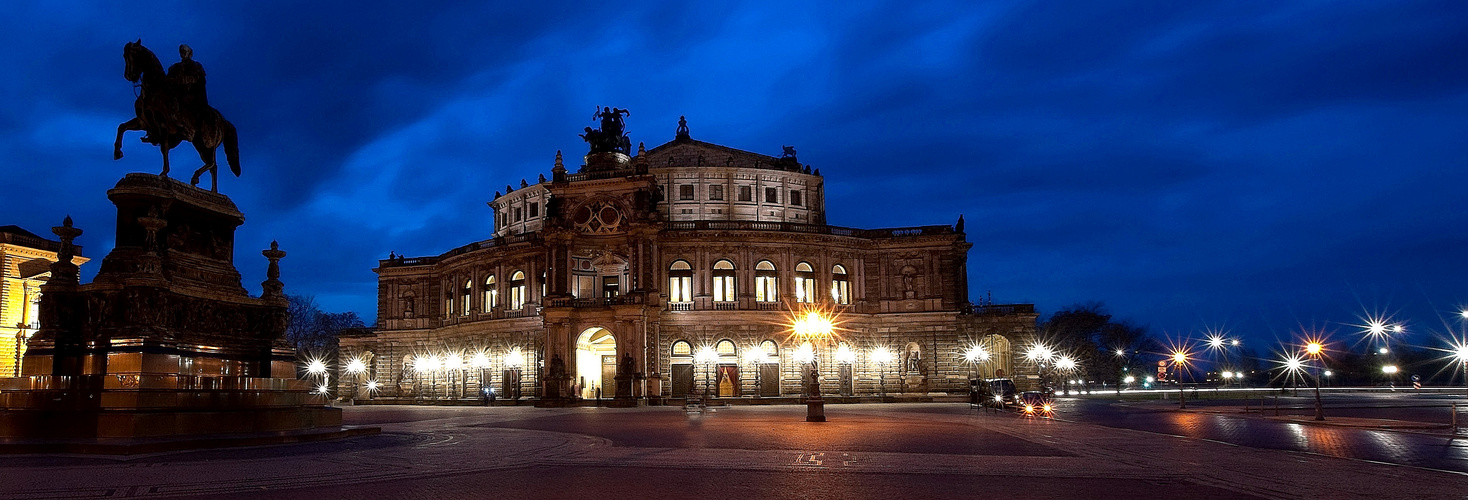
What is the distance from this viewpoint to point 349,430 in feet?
71.0

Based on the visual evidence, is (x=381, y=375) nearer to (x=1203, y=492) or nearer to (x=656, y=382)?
(x=656, y=382)

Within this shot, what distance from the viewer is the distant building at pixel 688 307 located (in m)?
57.5

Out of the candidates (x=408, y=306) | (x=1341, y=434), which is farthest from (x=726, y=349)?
(x=1341, y=434)

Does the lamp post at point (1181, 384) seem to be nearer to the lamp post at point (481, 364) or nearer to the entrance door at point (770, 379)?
the entrance door at point (770, 379)

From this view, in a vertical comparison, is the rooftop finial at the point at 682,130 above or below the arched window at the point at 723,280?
above

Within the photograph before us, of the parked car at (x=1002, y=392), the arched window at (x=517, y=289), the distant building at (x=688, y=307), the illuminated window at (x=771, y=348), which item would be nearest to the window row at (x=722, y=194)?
the distant building at (x=688, y=307)

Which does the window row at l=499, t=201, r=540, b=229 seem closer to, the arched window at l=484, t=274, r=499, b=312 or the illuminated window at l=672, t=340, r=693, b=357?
the arched window at l=484, t=274, r=499, b=312

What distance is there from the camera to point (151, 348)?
18.0 metres

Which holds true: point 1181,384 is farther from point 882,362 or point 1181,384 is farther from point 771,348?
point 771,348

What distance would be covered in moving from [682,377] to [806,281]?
10.4 meters

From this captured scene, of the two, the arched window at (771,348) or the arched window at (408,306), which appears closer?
the arched window at (771,348)

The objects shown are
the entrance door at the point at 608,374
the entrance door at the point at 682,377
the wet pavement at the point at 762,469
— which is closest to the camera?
the wet pavement at the point at 762,469

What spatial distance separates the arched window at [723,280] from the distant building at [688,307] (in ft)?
0.30

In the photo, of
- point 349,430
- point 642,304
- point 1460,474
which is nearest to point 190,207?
point 349,430
